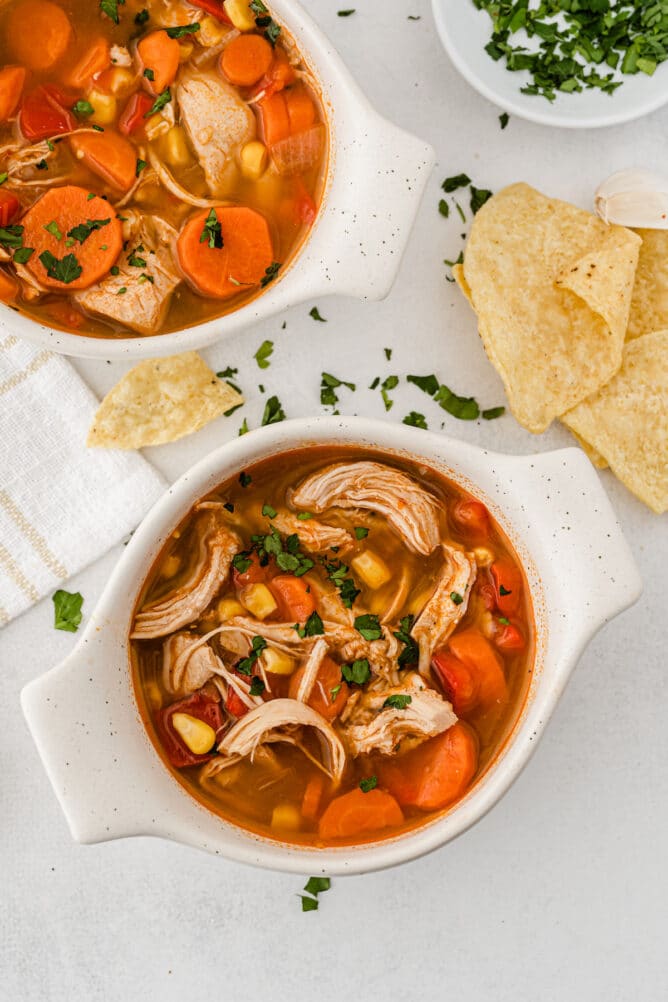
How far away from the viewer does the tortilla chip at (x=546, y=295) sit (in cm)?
274

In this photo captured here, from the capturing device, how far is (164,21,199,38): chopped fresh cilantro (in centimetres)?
267

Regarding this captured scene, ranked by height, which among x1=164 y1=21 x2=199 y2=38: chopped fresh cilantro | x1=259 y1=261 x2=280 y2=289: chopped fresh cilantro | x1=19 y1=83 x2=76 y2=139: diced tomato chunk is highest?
x1=19 y1=83 x2=76 y2=139: diced tomato chunk

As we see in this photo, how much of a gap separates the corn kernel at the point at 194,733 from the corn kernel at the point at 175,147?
4.93 ft

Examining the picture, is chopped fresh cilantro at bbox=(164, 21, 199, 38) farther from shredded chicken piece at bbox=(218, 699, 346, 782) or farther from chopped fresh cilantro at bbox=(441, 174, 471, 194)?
shredded chicken piece at bbox=(218, 699, 346, 782)

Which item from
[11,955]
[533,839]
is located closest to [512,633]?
[533,839]

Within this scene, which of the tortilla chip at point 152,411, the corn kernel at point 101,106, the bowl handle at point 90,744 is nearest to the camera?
the bowl handle at point 90,744

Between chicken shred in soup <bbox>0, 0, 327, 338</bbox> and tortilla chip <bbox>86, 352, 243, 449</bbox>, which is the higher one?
chicken shred in soup <bbox>0, 0, 327, 338</bbox>

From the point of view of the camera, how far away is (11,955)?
2.88 metres

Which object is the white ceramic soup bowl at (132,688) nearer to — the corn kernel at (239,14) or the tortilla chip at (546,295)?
the tortilla chip at (546,295)

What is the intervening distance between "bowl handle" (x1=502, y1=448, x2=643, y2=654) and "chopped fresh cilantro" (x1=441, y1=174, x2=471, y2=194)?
1.04 m

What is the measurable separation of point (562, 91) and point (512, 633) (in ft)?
5.29

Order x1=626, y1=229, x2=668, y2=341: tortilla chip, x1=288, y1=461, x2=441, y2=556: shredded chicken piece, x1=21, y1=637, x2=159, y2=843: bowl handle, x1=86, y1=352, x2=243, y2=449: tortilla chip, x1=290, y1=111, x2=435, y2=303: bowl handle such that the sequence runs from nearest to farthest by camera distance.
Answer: x1=21, y1=637, x2=159, y2=843: bowl handle → x1=290, y1=111, x2=435, y2=303: bowl handle → x1=288, y1=461, x2=441, y2=556: shredded chicken piece → x1=86, y1=352, x2=243, y2=449: tortilla chip → x1=626, y1=229, x2=668, y2=341: tortilla chip

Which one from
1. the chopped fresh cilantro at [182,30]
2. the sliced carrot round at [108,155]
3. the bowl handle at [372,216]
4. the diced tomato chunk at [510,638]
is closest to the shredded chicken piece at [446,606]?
the diced tomato chunk at [510,638]

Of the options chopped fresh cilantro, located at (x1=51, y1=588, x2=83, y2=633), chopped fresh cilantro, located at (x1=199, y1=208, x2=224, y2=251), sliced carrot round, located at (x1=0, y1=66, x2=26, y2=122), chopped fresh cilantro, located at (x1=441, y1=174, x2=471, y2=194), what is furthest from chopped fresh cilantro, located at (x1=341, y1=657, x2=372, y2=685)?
sliced carrot round, located at (x1=0, y1=66, x2=26, y2=122)
